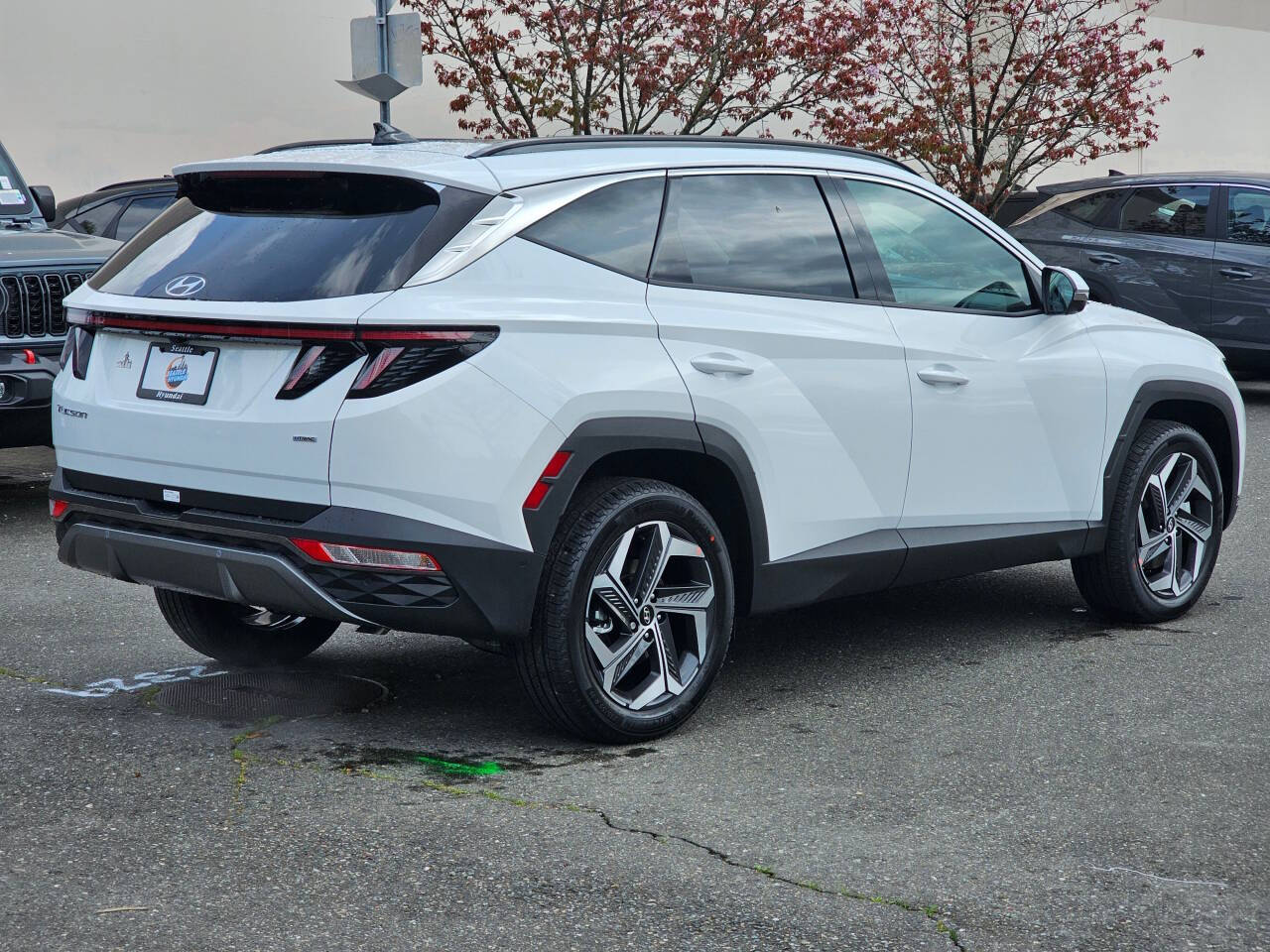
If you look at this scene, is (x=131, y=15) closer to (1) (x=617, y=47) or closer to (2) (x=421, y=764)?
Result: (1) (x=617, y=47)

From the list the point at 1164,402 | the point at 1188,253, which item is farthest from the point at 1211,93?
the point at 1164,402

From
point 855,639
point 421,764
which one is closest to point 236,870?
point 421,764

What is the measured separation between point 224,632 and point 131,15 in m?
12.8

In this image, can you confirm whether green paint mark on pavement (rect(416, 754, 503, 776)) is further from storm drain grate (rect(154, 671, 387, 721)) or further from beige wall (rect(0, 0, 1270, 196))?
beige wall (rect(0, 0, 1270, 196))

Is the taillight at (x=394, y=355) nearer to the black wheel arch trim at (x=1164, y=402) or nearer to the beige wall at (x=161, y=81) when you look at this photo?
the black wheel arch trim at (x=1164, y=402)

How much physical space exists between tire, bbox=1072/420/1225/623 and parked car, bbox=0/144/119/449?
493 centimetres

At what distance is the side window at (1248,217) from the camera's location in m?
13.3

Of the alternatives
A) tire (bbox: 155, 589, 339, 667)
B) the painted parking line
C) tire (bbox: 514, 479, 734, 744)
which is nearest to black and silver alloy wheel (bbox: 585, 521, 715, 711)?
tire (bbox: 514, 479, 734, 744)

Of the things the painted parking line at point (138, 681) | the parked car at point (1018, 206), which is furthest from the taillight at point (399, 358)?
the parked car at point (1018, 206)

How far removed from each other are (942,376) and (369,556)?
2.15 meters

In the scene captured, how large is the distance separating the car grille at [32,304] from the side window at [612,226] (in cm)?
436

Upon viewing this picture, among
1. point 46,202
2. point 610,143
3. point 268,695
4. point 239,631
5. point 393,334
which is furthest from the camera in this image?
point 46,202

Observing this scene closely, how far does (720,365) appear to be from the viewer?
485 centimetres

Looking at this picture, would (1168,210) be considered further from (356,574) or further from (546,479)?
(356,574)
